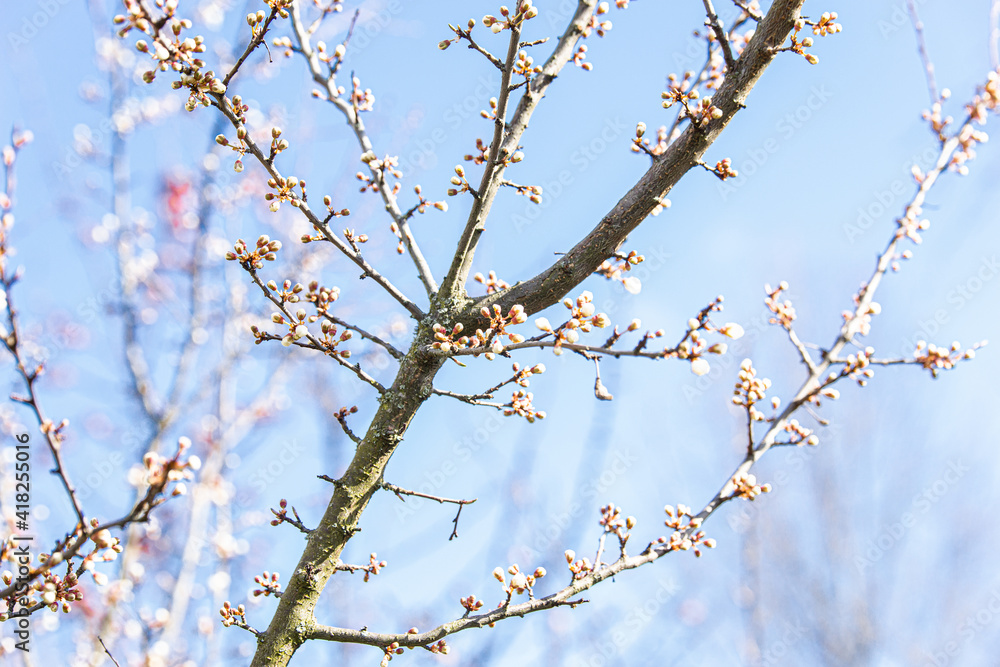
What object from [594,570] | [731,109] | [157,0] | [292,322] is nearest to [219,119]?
[157,0]

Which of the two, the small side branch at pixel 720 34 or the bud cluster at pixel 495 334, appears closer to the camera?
the bud cluster at pixel 495 334

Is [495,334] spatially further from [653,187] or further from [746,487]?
[746,487]

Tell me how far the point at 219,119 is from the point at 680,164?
118 inches

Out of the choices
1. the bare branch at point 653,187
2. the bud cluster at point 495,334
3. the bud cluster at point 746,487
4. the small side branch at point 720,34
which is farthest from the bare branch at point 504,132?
the bud cluster at point 746,487

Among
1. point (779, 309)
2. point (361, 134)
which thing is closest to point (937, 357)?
point (779, 309)

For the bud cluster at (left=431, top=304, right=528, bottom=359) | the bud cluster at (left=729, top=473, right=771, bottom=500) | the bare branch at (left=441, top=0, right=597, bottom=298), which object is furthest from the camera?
the bud cluster at (left=729, top=473, right=771, bottom=500)

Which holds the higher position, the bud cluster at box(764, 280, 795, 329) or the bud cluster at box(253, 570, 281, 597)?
the bud cluster at box(764, 280, 795, 329)

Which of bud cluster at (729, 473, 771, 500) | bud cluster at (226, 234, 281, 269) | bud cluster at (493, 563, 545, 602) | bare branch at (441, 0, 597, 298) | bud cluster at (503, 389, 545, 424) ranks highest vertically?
bare branch at (441, 0, 597, 298)

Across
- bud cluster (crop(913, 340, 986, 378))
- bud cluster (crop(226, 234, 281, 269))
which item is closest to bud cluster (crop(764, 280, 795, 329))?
bud cluster (crop(913, 340, 986, 378))

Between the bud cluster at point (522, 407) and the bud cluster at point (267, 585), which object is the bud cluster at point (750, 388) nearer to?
the bud cluster at point (522, 407)

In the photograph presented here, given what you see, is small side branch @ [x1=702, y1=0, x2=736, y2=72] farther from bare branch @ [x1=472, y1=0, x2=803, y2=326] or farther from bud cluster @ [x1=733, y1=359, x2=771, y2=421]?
bud cluster @ [x1=733, y1=359, x2=771, y2=421]

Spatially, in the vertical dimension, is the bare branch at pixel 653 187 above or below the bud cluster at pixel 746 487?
above

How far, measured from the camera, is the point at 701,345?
2002mm

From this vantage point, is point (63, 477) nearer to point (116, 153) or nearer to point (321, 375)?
point (116, 153)
